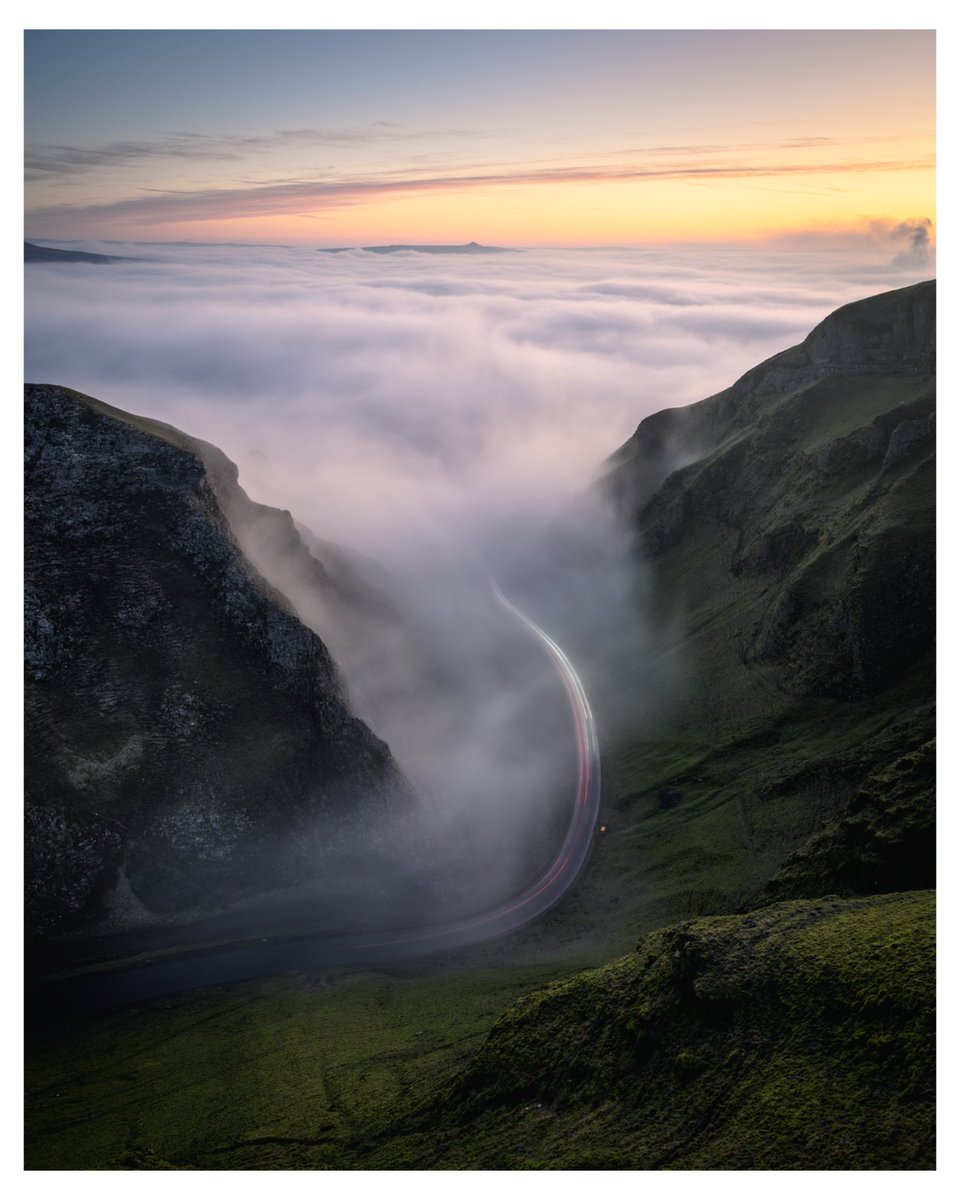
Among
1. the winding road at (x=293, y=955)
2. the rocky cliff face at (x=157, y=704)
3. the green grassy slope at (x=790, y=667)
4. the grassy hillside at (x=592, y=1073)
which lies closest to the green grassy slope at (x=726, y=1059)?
the grassy hillside at (x=592, y=1073)

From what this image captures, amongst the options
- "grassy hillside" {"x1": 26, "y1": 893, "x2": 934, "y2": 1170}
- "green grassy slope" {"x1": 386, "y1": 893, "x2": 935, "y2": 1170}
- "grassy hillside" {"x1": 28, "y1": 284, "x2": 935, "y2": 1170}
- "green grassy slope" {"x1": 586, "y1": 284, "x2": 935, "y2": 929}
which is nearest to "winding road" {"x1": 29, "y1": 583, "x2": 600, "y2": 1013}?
"grassy hillside" {"x1": 28, "y1": 284, "x2": 935, "y2": 1170}

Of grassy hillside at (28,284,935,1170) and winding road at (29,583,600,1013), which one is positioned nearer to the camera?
grassy hillside at (28,284,935,1170)

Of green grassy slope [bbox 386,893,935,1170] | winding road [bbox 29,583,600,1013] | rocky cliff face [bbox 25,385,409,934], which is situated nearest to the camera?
green grassy slope [bbox 386,893,935,1170]

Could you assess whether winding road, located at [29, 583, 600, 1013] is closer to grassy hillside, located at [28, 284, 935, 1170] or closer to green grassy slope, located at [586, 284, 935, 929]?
grassy hillside, located at [28, 284, 935, 1170]

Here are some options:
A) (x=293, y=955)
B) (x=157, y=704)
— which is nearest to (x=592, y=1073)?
(x=293, y=955)

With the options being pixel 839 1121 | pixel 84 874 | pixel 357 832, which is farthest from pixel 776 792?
pixel 84 874

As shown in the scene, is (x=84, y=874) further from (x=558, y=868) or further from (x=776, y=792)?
(x=776, y=792)
